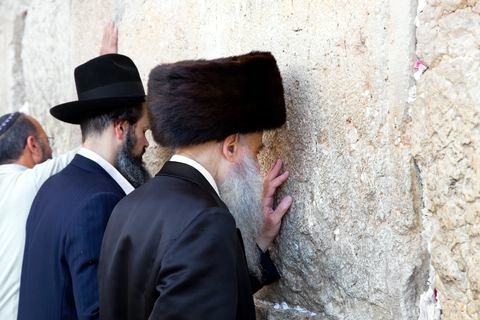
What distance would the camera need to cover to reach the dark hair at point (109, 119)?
117 inches

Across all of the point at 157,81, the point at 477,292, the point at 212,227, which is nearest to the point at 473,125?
the point at 477,292

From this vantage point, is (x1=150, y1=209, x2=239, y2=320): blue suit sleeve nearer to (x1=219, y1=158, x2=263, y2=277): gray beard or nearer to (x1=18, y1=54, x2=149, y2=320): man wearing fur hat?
(x1=219, y1=158, x2=263, y2=277): gray beard

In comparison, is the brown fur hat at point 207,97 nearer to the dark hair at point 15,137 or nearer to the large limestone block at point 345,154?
the large limestone block at point 345,154

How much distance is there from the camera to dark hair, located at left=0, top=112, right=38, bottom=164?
140 inches

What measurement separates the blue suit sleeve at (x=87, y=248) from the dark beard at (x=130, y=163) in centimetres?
24

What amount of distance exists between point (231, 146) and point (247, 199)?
7.3 inches

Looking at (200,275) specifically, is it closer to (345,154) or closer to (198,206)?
(198,206)

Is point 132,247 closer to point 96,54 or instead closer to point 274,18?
point 274,18

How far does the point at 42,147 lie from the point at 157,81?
1522 millimetres

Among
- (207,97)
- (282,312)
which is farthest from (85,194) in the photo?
(282,312)

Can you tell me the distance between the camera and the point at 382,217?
225 cm

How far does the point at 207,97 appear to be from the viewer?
229 cm

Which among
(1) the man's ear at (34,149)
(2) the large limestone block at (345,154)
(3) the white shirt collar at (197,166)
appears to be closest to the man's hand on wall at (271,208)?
(2) the large limestone block at (345,154)

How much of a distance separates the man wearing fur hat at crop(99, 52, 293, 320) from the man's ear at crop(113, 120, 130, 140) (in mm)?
619
